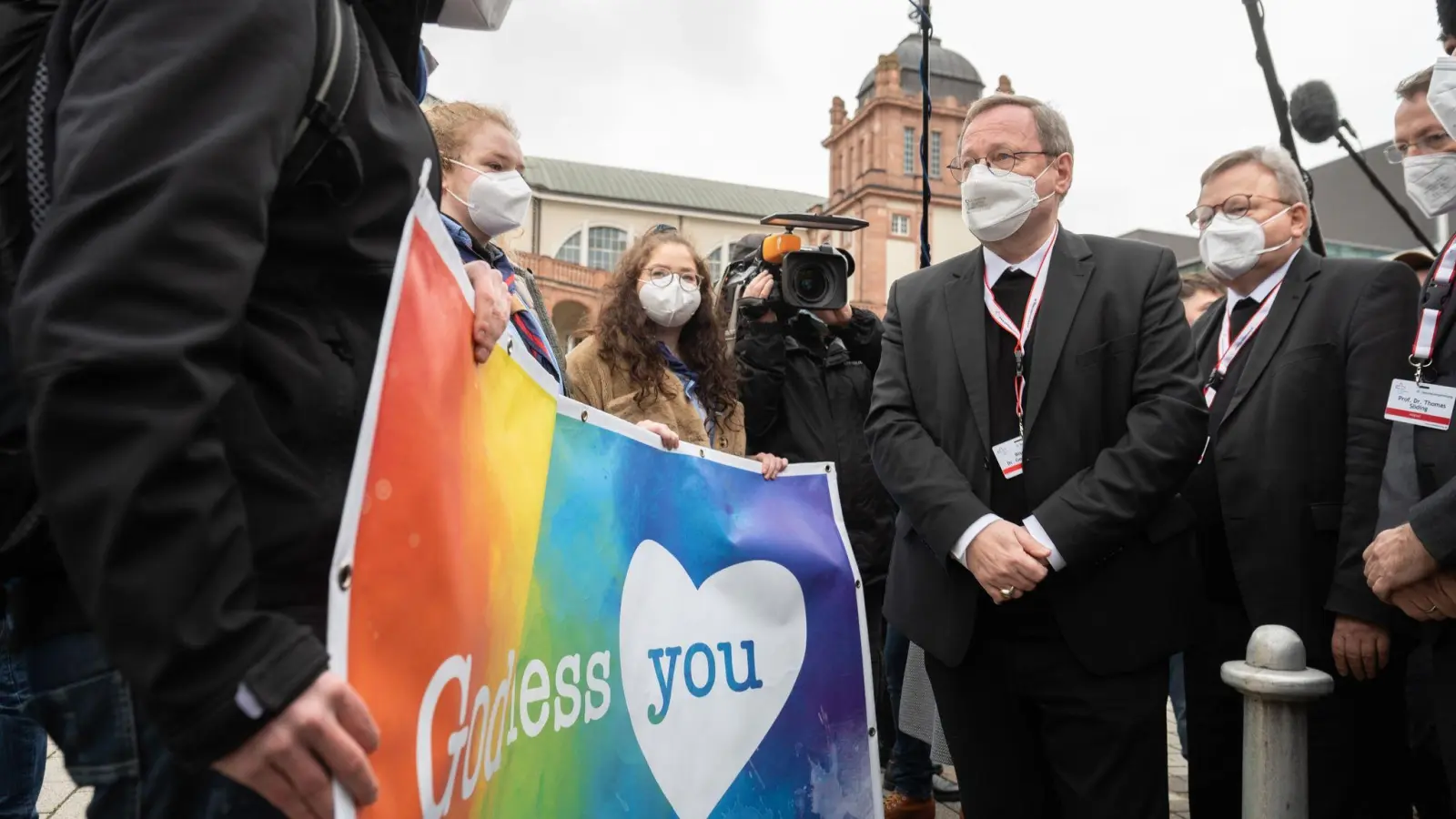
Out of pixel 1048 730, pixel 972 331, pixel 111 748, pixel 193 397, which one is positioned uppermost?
pixel 972 331

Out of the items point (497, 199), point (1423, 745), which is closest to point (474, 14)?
point (497, 199)

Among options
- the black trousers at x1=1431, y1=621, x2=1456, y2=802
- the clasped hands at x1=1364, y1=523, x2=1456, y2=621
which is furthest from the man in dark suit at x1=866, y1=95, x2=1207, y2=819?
the black trousers at x1=1431, y1=621, x2=1456, y2=802

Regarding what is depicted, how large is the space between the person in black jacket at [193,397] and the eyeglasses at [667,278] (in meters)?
2.23

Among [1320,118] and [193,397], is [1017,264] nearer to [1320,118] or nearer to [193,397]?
[193,397]

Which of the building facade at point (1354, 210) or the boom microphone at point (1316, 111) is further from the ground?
the building facade at point (1354, 210)

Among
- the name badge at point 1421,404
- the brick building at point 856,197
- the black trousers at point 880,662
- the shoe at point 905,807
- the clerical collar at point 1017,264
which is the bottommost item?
the shoe at point 905,807

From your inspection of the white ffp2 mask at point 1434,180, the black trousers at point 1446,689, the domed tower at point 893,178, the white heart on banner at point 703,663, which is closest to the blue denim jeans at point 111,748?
the white heart on banner at point 703,663

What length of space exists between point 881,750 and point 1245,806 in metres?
2.12

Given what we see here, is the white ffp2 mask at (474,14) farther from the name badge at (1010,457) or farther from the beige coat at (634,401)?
the beige coat at (634,401)

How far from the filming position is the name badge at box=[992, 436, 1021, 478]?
2230 millimetres

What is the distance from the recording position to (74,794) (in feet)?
10.8

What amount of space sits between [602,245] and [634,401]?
41.8 metres

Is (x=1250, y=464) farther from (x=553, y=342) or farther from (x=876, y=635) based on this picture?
(x=553, y=342)

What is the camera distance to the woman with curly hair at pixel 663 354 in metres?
3.14
